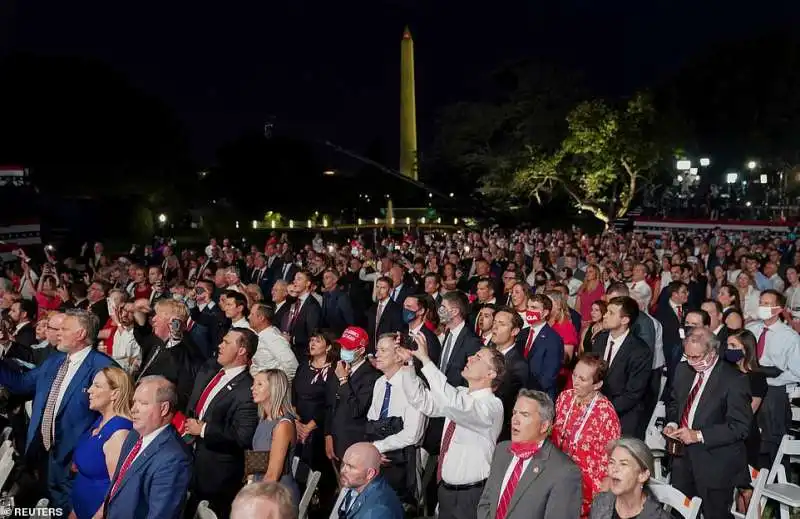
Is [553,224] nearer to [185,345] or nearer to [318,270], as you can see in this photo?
[318,270]

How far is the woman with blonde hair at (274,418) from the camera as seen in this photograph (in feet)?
15.0

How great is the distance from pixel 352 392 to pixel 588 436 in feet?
6.01

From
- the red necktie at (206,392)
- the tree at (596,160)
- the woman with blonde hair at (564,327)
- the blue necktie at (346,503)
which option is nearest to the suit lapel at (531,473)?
the blue necktie at (346,503)

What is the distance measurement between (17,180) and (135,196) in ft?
60.8

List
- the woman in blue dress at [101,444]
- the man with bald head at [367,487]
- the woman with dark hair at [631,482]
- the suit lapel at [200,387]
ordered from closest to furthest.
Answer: the man with bald head at [367,487]
the woman with dark hair at [631,482]
the woman in blue dress at [101,444]
the suit lapel at [200,387]

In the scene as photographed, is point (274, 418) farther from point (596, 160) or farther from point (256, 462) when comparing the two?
point (596, 160)

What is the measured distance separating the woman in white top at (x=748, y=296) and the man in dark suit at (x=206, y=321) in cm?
625

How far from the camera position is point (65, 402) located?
5.01 m

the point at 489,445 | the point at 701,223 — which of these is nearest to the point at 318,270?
the point at 489,445

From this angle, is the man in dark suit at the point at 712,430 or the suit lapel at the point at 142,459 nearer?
the suit lapel at the point at 142,459

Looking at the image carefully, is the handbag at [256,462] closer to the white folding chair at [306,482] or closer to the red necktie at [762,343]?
the white folding chair at [306,482]

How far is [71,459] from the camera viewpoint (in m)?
4.97

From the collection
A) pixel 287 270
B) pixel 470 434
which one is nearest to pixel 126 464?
pixel 470 434

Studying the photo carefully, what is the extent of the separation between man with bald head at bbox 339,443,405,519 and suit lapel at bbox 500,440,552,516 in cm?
58
